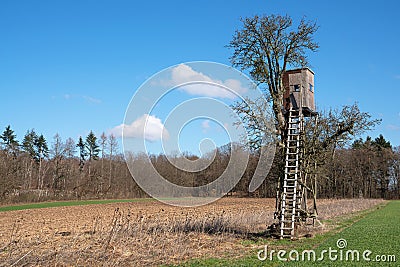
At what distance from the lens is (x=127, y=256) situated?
35.1 ft

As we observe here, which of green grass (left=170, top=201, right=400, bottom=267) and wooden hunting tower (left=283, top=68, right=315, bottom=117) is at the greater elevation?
wooden hunting tower (left=283, top=68, right=315, bottom=117)

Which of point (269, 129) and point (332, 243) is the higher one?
point (269, 129)

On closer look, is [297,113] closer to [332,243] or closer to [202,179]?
[332,243]

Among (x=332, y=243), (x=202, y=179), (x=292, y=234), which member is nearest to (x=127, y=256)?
(x=292, y=234)

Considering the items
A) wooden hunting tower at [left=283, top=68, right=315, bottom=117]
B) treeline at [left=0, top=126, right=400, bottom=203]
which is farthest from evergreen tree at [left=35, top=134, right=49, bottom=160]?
wooden hunting tower at [left=283, top=68, right=315, bottom=117]

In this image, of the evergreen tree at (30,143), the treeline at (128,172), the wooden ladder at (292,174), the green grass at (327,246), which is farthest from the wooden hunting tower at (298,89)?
the evergreen tree at (30,143)

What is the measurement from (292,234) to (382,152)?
72.4m

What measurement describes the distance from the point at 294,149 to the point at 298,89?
2.79 metres

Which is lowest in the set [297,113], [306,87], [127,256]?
[127,256]
